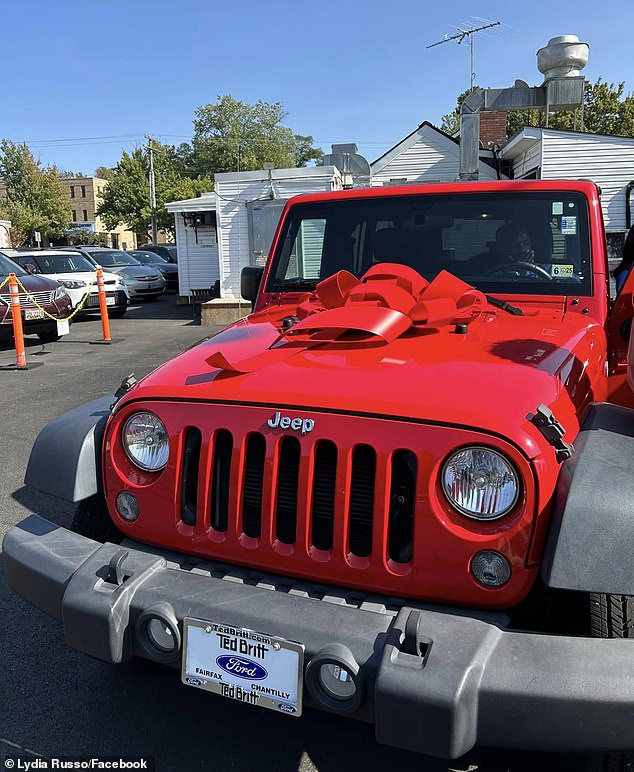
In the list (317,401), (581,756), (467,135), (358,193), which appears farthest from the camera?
(467,135)

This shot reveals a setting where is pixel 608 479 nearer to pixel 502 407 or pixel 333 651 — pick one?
pixel 502 407

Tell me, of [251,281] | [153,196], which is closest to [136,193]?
[153,196]

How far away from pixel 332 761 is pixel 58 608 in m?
1.07

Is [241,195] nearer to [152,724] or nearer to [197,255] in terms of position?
[197,255]

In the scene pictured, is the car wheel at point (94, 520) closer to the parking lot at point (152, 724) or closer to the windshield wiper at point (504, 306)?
the parking lot at point (152, 724)

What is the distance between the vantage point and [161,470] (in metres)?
2.22

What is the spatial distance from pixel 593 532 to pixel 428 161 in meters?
16.0

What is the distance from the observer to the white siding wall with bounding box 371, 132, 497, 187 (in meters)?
16.3

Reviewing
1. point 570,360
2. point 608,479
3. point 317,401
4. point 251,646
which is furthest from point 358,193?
point 251,646

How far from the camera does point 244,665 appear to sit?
1858 mm

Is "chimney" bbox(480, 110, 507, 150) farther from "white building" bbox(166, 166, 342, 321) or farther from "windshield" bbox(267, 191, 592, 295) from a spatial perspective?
"windshield" bbox(267, 191, 592, 295)

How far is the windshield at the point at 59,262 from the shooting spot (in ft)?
49.0

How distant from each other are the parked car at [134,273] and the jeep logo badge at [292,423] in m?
18.5

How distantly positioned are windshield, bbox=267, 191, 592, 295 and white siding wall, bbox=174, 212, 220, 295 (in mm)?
14069
